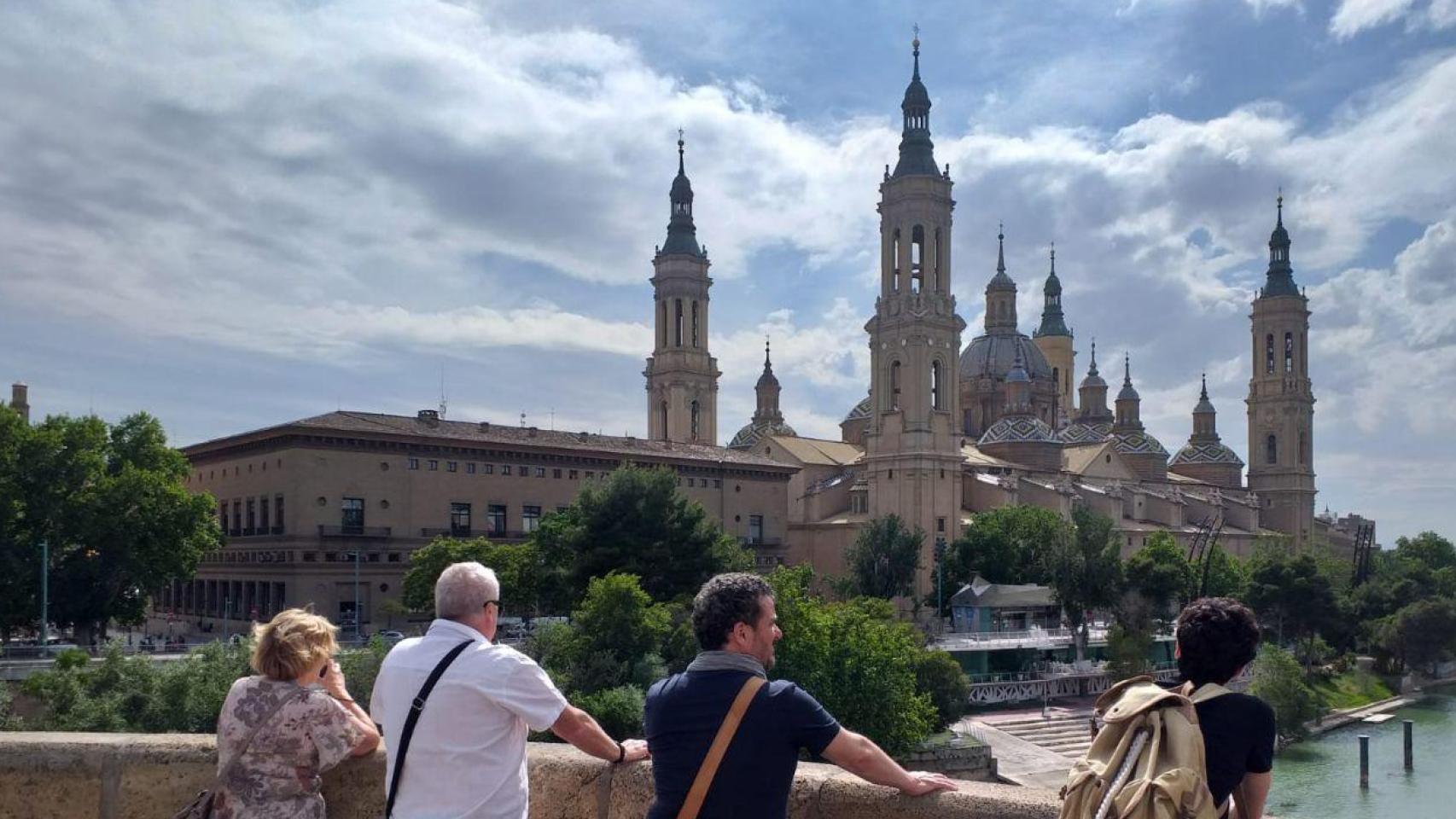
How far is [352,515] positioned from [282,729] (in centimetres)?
4495

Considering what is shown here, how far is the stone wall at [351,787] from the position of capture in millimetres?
4762

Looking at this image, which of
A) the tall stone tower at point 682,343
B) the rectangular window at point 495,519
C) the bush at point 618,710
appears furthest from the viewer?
the tall stone tower at point 682,343

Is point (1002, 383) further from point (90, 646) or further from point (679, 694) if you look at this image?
point (679, 694)

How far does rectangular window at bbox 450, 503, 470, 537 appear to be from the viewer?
50.3 m

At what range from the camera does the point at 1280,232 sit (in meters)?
92.6

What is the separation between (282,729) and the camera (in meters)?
4.45

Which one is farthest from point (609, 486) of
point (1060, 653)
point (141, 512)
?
point (1060, 653)

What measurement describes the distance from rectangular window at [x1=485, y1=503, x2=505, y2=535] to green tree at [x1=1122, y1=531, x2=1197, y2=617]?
2764 centimetres

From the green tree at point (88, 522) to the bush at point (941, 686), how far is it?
79.7ft

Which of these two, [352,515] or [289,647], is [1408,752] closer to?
[352,515]

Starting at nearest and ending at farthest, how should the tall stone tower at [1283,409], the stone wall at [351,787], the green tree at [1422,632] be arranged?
the stone wall at [351,787], the green tree at [1422,632], the tall stone tower at [1283,409]

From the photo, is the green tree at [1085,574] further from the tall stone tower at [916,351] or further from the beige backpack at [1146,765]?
the beige backpack at [1146,765]

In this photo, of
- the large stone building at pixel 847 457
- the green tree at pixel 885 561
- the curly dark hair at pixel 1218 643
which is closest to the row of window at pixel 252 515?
the large stone building at pixel 847 457

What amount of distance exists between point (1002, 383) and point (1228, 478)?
2236cm
